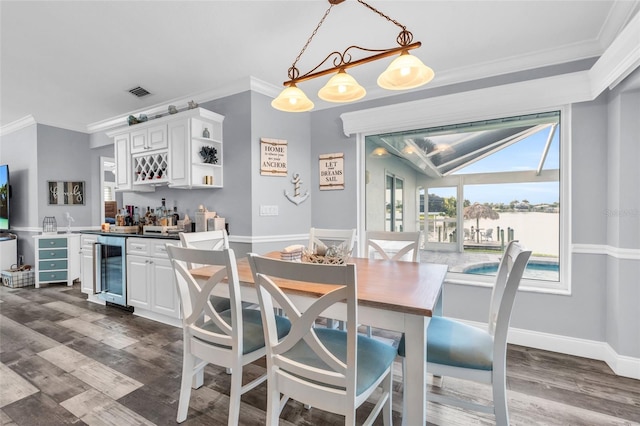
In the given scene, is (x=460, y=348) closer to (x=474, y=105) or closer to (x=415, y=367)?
(x=415, y=367)

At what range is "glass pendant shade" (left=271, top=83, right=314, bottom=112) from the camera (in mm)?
1940

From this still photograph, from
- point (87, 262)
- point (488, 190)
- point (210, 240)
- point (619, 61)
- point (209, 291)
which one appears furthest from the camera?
point (87, 262)

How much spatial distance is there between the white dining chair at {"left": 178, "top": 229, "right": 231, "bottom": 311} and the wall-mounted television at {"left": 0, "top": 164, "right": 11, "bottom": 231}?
502 cm

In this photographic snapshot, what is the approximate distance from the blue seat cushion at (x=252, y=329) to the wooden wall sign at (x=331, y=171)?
6.90 feet

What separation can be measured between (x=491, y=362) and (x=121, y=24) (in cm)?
325

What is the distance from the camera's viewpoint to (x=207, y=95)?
11.6 ft

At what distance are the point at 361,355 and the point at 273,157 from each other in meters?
2.54

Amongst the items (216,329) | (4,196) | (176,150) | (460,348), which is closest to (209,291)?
(216,329)

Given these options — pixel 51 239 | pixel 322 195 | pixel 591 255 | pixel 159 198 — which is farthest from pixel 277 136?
pixel 51 239

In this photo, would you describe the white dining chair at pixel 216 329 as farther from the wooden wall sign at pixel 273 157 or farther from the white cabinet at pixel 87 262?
the white cabinet at pixel 87 262

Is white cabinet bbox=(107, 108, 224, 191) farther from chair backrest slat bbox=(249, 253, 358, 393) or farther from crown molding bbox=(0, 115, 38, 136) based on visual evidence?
chair backrest slat bbox=(249, 253, 358, 393)

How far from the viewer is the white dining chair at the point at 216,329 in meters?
1.43

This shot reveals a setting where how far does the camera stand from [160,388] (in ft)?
6.62

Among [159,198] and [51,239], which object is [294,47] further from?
[51,239]
